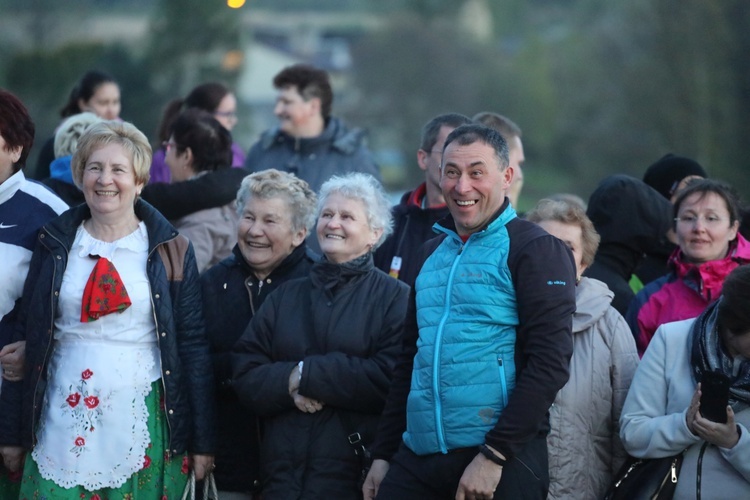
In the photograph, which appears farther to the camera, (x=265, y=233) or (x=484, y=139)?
(x=265, y=233)

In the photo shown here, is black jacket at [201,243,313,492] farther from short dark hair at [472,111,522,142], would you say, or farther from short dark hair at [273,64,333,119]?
short dark hair at [273,64,333,119]

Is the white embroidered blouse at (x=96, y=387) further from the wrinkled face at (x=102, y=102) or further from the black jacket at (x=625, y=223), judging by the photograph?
the wrinkled face at (x=102, y=102)

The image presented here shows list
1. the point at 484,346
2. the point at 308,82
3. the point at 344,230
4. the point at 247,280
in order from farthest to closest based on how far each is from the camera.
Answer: the point at 308,82 → the point at 247,280 → the point at 344,230 → the point at 484,346

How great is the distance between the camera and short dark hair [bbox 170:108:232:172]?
19.3 ft

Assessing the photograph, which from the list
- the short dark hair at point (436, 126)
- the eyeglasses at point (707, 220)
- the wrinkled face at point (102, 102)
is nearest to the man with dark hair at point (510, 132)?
the short dark hair at point (436, 126)

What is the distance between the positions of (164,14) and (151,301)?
3791 centimetres

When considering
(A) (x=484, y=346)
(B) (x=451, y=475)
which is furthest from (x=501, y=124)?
(B) (x=451, y=475)

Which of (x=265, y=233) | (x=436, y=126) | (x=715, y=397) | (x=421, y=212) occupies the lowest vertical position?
(x=715, y=397)

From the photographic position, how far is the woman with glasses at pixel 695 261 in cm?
506

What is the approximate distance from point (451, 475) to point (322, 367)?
84 cm

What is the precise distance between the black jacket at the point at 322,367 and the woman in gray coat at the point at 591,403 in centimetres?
73

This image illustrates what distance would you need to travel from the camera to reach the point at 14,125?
4.84 m

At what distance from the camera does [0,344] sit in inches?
185

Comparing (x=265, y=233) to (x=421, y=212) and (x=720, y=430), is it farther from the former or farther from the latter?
(x=720, y=430)
